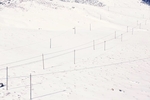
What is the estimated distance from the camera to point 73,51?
83.3ft

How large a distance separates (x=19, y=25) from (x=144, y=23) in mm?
19470

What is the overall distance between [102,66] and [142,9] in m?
29.8

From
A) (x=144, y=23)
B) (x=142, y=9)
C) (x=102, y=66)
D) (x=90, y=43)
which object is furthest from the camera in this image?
(x=142, y=9)

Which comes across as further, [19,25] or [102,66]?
[19,25]

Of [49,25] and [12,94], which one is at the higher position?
[49,25]

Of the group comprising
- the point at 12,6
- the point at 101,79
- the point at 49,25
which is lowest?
the point at 101,79

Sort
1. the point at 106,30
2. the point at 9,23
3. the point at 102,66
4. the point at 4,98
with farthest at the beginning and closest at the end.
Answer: the point at 106,30 → the point at 9,23 → the point at 102,66 → the point at 4,98

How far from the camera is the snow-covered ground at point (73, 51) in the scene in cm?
1622

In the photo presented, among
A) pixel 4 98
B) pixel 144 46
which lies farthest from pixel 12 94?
pixel 144 46

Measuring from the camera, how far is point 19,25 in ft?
105

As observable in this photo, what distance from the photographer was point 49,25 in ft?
111

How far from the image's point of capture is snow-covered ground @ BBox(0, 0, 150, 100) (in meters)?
16.2

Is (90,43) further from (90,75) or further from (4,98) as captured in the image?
(4,98)

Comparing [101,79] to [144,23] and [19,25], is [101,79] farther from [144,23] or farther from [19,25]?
[144,23]
